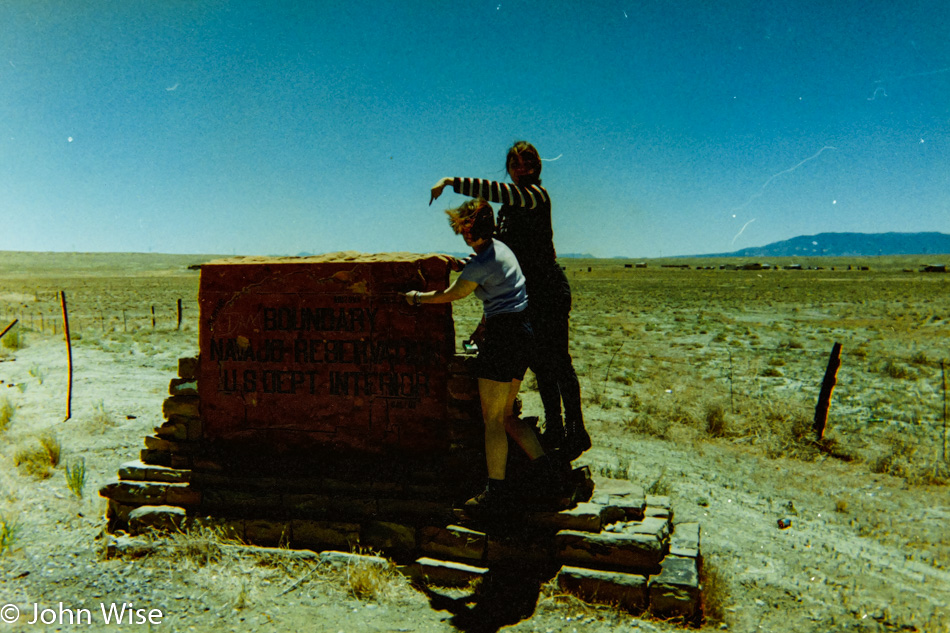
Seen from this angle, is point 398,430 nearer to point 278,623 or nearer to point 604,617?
point 278,623

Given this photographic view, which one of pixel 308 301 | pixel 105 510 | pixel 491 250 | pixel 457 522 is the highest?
pixel 491 250

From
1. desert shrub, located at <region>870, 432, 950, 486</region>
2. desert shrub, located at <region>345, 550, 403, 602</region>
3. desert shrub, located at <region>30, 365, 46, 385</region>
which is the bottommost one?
desert shrub, located at <region>345, 550, 403, 602</region>

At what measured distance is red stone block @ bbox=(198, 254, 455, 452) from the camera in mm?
4891

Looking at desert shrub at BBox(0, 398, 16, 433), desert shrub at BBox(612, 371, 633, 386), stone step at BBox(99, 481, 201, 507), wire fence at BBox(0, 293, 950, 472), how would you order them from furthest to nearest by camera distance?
desert shrub at BBox(612, 371, 633, 386)
wire fence at BBox(0, 293, 950, 472)
desert shrub at BBox(0, 398, 16, 433)
stone step at BBox(99, 481, 201, 507)

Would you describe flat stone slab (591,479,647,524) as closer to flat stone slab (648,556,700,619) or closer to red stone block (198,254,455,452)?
flat stone slab (648,556,700,619)

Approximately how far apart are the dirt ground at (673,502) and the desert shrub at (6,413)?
0.10 meters

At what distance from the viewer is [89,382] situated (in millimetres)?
10953

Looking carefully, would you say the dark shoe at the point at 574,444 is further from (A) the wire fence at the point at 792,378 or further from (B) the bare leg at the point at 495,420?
(A) the wire fence at the point at 792,378

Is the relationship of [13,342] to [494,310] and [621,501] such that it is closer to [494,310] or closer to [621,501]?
[494,310]

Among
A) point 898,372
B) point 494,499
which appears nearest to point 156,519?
point 494,499

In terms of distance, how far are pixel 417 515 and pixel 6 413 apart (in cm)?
708

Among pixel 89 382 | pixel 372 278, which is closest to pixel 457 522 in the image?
pixel 372 278

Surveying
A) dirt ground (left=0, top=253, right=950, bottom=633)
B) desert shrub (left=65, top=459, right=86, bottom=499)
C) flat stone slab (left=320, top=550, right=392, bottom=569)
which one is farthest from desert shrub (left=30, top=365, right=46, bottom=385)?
flat stone slab (left=320, top=550, right=392, bottom=569)

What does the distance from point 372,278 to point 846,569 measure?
437 centimetres
